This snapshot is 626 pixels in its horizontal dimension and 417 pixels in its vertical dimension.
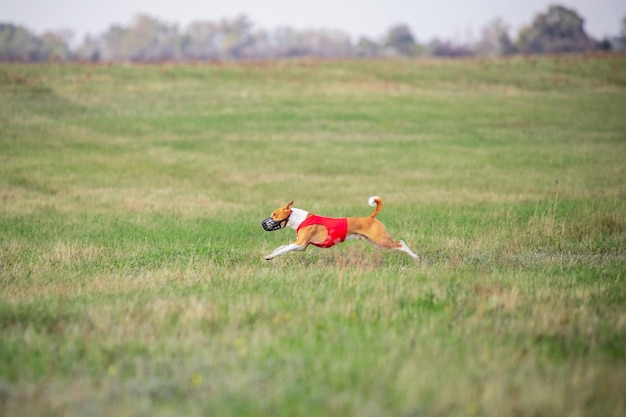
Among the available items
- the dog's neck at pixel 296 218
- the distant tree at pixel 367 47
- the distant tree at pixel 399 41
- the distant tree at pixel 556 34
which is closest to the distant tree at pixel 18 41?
the distant tree at pixel 367 47

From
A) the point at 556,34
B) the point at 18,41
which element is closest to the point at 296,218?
the point at 556,34

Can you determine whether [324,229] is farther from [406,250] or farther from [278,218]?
[406,250]

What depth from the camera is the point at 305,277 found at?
32.2ft

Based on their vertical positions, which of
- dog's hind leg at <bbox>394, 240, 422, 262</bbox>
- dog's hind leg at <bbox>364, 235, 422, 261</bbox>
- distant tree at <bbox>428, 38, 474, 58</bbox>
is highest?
distant tree at <bbox>428, 38, 474, 58</bbox>

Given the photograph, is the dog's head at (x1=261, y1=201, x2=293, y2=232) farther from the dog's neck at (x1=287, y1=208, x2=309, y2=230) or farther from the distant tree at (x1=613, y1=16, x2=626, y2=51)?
the distant tree at (x1=613, y1=16, x2=626, y2=51)

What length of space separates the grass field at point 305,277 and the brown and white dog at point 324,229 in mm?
439

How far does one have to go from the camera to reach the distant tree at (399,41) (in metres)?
180

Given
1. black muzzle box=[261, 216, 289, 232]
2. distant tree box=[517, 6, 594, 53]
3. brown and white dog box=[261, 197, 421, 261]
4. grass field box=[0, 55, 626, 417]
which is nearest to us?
grass field box=[0, 55, 626, 417]

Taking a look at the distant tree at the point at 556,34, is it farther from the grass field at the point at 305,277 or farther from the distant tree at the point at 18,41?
the distant tree at the point at 18,41

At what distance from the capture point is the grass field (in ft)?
18.1

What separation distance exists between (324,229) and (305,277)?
5.27ft

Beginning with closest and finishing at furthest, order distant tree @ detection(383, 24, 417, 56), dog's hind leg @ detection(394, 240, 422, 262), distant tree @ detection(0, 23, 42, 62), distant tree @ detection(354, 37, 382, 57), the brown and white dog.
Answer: the brown and white dog < dog's hind leg @ detection(394, 240, 422, 262) < distant tree @ detection(383, 24, 417, 56) < distant tree @ detection(0, 23, 42, 62) < distant tree @ detection(354, 37, 382, 57)

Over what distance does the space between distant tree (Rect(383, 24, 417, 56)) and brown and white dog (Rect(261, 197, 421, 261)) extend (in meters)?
173

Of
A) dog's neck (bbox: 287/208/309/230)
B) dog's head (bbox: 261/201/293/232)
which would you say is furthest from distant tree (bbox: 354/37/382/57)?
dog's head (bbox: 261/201/293/232)
